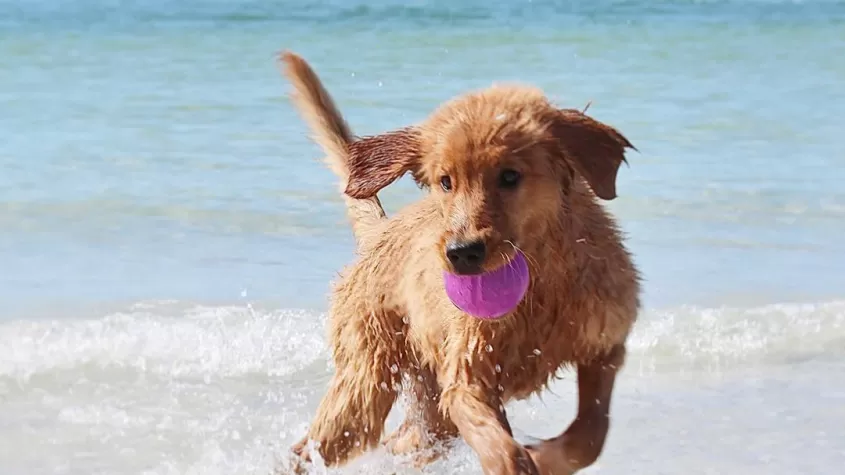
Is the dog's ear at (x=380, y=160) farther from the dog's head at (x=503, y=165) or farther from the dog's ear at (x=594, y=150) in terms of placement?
the dog's ear at (x=594, y=150)

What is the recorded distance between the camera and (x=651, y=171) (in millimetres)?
9562

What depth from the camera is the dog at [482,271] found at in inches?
148

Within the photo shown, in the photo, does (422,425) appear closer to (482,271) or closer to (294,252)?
(482,271)

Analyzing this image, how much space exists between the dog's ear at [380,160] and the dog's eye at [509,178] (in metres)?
0.41

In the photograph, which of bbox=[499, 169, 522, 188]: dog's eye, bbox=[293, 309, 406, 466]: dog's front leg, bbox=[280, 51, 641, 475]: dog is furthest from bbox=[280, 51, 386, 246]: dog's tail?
bbox=[499, 169, 522, 188]: dog's eye

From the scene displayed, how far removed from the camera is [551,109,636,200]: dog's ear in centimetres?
382

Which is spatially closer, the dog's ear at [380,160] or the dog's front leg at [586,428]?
the dog's front leg at [586,428]

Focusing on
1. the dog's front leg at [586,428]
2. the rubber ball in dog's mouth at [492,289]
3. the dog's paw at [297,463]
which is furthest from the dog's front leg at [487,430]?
the dog's paw at [297,463]

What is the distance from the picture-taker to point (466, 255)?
3623 mm

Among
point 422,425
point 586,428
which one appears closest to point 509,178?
point 586,428

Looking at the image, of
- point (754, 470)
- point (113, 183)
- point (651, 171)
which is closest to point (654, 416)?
point (754, 470)

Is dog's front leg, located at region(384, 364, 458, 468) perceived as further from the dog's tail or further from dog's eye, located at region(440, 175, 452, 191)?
dog's eye, located at region(440, 175, 452, 191)

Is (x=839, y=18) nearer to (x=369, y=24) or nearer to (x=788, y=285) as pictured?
(x=369, y=24)

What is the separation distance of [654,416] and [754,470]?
24.7 inches
